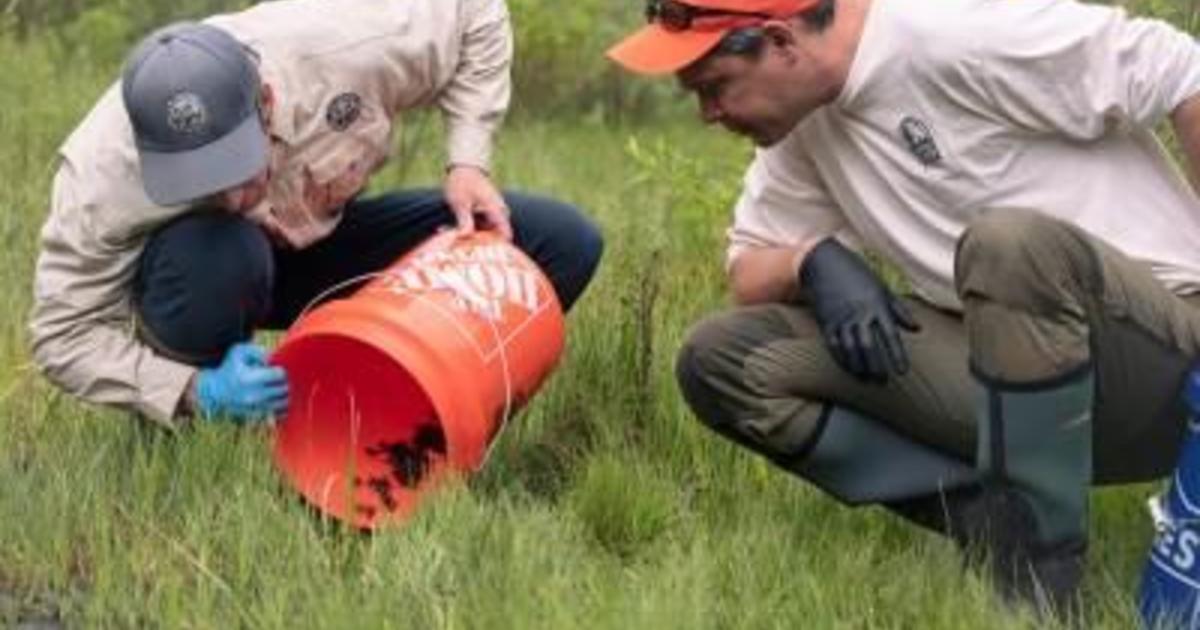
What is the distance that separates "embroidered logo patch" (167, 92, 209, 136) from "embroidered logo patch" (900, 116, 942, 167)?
1.06 meters

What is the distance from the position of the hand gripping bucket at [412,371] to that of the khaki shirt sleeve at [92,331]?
0.21 m

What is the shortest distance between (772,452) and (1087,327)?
23.1 inches

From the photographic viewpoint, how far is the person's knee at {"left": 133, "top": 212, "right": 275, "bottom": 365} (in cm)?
349

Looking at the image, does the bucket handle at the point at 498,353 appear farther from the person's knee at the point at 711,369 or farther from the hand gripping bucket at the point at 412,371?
the person's knee at the point at 711,369

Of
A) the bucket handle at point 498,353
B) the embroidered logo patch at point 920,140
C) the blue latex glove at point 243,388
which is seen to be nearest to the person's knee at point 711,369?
the bucket handle at point 498,353

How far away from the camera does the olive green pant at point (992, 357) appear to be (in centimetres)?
303

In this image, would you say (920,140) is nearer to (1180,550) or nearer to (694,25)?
(694,25)

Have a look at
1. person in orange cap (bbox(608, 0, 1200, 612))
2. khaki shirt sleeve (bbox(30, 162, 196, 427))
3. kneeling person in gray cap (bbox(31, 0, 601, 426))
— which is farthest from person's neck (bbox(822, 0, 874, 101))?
khaki shirt sleeve (bbox(30, 162, 196, 427))

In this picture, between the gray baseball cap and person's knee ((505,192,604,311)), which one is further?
person's knee ((505,192,604,311))

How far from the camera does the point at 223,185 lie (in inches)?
129

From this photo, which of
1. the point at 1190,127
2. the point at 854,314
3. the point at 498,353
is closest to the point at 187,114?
the point at 498,353

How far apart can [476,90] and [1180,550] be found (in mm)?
1611

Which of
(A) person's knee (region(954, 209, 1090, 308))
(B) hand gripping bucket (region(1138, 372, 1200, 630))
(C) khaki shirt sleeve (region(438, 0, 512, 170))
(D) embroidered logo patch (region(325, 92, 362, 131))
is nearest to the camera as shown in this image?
(B) hand gripping bucket (region(1138, 372, 1200, 630))

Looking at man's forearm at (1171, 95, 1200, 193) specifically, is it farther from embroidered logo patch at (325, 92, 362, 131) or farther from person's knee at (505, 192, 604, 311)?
embroidered logo patch at (325, 92, 362, 131)
